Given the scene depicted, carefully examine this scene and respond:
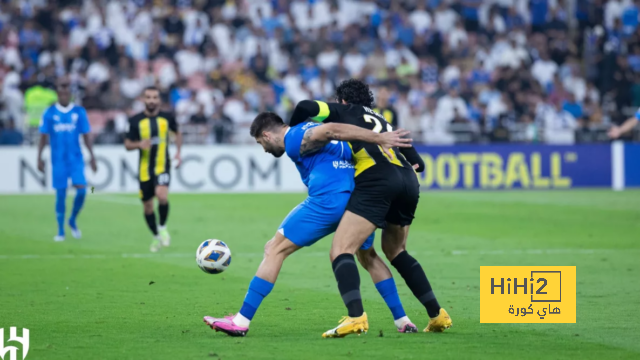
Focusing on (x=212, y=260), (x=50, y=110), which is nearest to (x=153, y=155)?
(x=50, y=110)

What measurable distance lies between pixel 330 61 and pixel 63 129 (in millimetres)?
14850

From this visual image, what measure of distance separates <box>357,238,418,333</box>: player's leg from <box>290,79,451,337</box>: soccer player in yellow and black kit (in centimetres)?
13

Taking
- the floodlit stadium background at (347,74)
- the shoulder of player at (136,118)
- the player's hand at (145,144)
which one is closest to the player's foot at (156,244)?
the player's hand at (145,144)

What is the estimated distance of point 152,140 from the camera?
46.9 ft

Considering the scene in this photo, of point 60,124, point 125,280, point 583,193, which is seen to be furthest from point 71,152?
point 583,193

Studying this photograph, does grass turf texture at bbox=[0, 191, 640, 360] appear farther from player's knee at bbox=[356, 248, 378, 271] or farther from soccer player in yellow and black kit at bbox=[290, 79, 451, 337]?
player's knee at bbox=[356, 248, 378, 271]

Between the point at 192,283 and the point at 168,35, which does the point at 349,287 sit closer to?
the point at 192,283

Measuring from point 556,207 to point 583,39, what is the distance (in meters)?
12.6

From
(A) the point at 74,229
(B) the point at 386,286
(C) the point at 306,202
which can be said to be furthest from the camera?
(A) the point at 74,229

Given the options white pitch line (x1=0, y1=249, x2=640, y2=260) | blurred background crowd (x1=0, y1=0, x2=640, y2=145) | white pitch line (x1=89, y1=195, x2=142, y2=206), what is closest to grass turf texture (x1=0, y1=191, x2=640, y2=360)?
white pitch line (x1=0, y1=249, x2=640, y2=260)

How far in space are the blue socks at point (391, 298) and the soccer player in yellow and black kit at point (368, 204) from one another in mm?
167

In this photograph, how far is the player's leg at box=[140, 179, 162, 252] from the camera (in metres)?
14.0

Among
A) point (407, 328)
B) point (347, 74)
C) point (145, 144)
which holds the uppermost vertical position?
point (347, 74)

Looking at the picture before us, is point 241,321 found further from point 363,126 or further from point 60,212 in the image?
point 60,212
